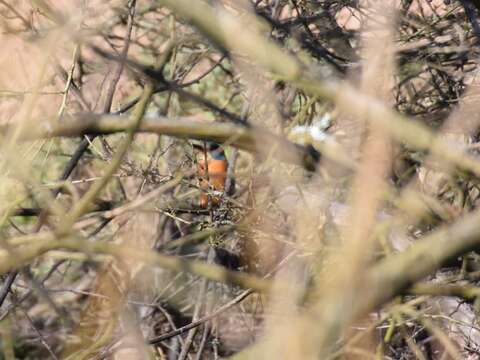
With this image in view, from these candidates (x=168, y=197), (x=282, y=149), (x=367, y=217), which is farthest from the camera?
(x=168, y=197)

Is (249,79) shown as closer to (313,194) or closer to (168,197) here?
(313,194)

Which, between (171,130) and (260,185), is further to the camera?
(260,185)

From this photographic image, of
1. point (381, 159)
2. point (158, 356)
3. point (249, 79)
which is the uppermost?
point (249, 79)

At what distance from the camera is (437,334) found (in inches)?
124

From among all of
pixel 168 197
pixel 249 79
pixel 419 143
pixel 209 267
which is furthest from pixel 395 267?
pixel 168 197

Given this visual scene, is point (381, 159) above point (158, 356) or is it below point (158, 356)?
above

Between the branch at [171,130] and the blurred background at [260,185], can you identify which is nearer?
the blurred background at [260,185]

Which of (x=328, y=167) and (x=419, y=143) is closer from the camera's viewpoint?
Result: (x=419, y=143)

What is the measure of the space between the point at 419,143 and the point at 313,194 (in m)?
1.72

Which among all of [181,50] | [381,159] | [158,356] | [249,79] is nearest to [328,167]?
[249,79]

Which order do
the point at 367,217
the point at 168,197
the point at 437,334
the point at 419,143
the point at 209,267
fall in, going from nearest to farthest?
the point at 367,217
the point at 419,143
the point at 209,267
the point at 437,334
the point at 168,197

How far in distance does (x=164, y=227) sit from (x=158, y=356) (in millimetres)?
928

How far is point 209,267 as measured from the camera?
1.74 m

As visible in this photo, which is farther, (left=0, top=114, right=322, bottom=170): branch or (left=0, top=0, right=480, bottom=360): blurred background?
(left=0, top=114, right=322, bottom=170): branch
